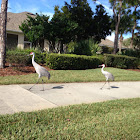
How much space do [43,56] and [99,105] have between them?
9.85 metres

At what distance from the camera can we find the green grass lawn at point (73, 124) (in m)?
3.40

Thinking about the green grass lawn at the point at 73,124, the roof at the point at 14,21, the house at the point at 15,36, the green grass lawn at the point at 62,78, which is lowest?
the green grass lawn at the point at 73,124

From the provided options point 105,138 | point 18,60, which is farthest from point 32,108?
point 18,60

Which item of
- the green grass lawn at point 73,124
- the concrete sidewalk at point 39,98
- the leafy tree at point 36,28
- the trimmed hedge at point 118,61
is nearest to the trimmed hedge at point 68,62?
the trimmed hedge at point 118,61

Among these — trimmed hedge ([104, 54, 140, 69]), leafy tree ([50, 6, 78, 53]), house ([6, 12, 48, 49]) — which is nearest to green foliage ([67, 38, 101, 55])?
leafy tree ([50, 6, 78, 53])

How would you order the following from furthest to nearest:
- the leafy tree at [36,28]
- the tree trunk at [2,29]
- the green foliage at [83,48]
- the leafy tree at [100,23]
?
the leafy tree at [100,23]
the green foliage at [83,48]
the leafy tree at [36,28]
the tree trunk at [2,29]

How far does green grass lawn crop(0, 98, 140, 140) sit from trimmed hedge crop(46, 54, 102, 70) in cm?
798

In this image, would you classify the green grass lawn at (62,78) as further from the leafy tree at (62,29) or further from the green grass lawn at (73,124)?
the leafy tree at (62,29)

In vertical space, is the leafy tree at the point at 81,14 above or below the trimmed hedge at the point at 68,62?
above

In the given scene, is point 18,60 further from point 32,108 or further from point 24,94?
point 32,108

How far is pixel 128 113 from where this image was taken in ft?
15.9

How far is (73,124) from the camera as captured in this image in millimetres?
3908

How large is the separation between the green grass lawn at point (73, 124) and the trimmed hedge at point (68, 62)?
798 cm

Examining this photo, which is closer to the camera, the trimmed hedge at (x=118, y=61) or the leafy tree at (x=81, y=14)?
the trimmed hedge at (x=118, y=61)
